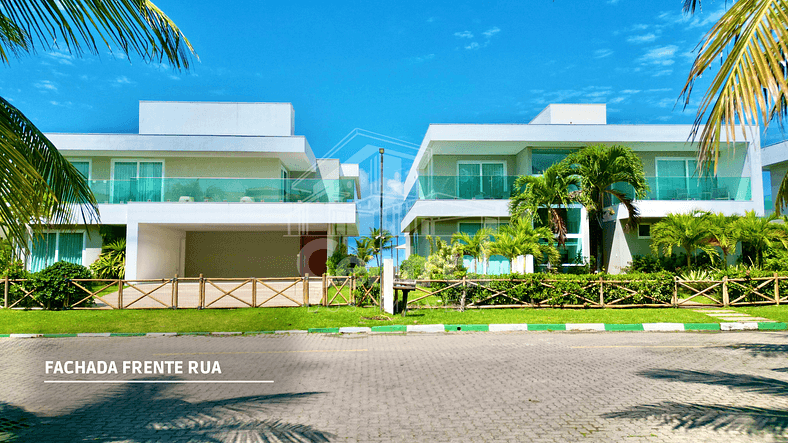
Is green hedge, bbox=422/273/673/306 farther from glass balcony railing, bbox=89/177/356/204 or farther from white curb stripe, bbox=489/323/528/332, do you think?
glass balcony railing, bbox=89/177/356/204

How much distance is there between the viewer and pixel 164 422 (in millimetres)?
5117

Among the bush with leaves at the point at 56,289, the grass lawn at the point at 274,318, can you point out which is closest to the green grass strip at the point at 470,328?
the grass lawn at the point at 274,318

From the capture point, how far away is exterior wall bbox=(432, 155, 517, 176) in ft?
84.3

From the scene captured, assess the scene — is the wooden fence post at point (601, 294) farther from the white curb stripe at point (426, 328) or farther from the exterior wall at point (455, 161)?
the exterior wall at point (455, 161)

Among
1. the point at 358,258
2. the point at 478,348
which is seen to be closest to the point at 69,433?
the point at 478,348

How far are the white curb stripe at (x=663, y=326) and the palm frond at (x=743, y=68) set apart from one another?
33.3ft

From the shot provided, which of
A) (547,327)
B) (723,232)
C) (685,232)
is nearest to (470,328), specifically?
(547,327)

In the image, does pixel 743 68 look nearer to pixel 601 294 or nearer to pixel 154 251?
pixel 601 294

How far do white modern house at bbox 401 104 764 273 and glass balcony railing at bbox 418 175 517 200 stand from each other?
0.04 metres

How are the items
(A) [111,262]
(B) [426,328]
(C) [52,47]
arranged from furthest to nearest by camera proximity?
1. (A) [111,262]
2. (B) [426,328]
3. (C) [52,47]

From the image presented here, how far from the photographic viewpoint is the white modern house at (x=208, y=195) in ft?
72.6

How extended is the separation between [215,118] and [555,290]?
19574 millimetres

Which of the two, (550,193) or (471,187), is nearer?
(550,193)

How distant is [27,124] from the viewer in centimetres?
457
